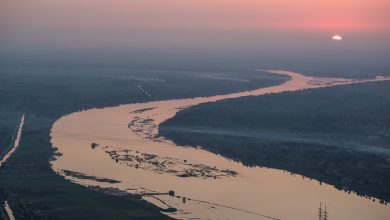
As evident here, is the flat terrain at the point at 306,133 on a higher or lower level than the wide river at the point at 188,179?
higher

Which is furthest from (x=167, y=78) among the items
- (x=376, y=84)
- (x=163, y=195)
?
(x=163, y=195)

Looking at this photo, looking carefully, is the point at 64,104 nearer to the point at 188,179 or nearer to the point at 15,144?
the point at 15,144

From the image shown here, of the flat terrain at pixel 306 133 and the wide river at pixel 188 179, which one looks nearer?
the wide river at pixel 188 179

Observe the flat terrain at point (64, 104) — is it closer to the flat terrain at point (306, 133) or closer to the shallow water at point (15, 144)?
the shallow water at point (15, 144)

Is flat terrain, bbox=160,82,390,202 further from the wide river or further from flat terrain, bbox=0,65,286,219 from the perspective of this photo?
flat terrain, bbox=0,65,286,219

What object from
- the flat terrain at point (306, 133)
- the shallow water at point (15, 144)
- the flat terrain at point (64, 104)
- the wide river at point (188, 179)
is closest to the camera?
the wide river at point (188, 179)

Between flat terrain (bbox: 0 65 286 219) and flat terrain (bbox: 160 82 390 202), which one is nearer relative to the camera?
flat terrain (bbox: 0 65 286 219)

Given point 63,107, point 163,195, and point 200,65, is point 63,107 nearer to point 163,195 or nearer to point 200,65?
point 163,195

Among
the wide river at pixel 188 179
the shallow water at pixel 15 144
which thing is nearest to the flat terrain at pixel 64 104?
the shallow water at pixel 15 144

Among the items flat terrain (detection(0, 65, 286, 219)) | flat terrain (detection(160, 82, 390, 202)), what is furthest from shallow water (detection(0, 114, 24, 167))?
flat terrain (detection(160, 82, 390, 202))

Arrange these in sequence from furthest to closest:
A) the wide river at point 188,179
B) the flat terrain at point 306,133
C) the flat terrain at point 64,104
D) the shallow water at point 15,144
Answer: the shallow water at point 15,144
the flat terrain at point 306,133
the flat terrain at point 64,104
the wide river at point 188,179

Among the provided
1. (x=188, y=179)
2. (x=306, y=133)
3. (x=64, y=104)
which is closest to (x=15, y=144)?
(x=188, y=179)
